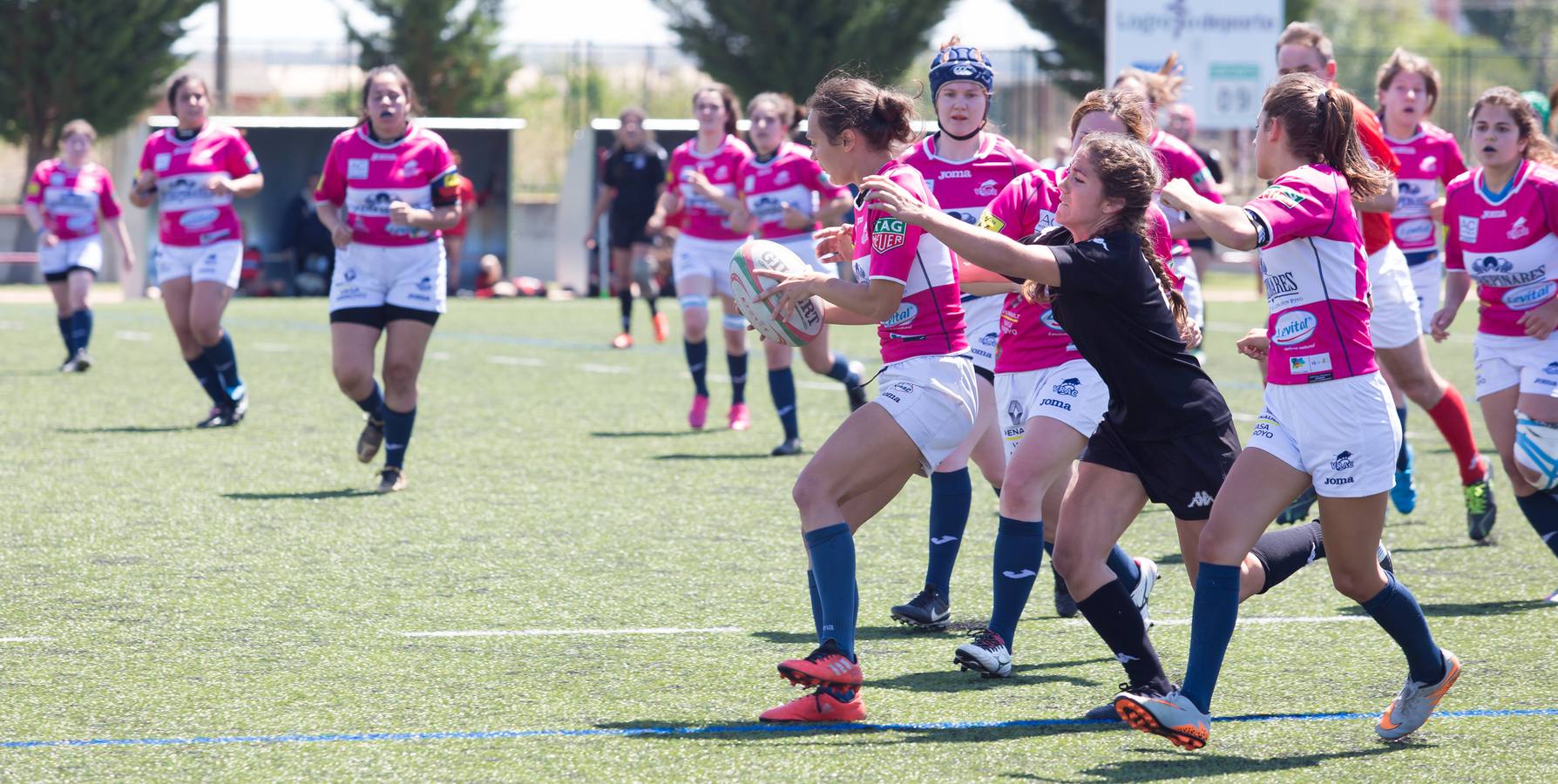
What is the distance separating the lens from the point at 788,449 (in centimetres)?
1027

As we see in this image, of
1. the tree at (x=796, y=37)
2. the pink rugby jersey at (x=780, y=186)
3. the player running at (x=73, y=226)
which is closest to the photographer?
the pink rugby jersey at (x=780, y=186)

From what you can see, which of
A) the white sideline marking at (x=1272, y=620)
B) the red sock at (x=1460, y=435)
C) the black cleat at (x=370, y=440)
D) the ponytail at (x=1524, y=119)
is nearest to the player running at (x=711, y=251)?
the black cleat at (x=370, y=440)

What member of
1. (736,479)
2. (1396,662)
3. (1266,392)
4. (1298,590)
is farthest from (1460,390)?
(1266,392)

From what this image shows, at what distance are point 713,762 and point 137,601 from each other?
2.76 meters

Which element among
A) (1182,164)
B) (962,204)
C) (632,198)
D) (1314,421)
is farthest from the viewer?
(632,198)

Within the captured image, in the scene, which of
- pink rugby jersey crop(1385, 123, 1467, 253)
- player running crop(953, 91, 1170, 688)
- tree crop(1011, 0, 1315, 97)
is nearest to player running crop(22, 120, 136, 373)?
pink rugby jersey crop(1385, 123, 1467, 253)

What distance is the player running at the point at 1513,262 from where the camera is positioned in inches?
262

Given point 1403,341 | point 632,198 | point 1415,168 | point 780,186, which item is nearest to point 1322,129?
point 1403,341

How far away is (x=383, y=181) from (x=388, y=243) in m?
0.30

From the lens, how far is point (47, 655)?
217 inches

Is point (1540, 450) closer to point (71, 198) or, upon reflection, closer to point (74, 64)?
point (71, 198)

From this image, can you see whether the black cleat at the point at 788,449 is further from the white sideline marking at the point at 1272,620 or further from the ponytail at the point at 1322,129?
the ponytail at the point at 1322,129

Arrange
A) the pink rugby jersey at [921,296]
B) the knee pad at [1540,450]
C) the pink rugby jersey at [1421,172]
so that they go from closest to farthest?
the pink rugby jersey at [921,296]
the knee pad at [1540,450]
the pink rugby jersey at [1421,172]

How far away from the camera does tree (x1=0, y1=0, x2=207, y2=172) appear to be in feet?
100
